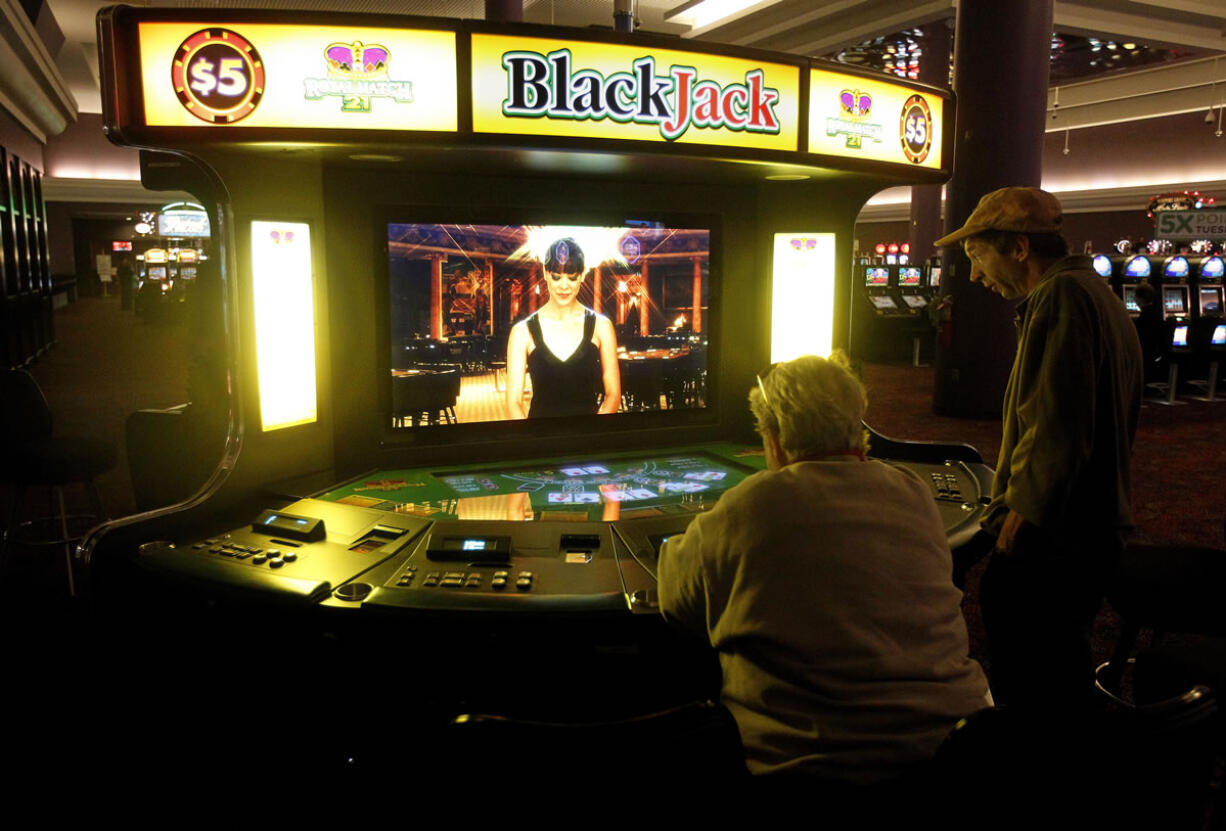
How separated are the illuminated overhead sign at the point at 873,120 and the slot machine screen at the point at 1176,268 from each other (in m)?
8.24

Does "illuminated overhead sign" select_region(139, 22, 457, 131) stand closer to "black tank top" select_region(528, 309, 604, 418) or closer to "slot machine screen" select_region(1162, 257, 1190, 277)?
"black tank top" select_region(528, 309, 604, 418)

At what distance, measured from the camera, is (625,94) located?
2.02 m

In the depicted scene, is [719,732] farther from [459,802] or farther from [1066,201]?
[1066,201]

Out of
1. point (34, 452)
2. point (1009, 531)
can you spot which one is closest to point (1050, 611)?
point (1009, 531)

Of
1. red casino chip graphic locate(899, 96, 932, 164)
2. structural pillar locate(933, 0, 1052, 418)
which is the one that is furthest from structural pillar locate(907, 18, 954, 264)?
red casino chip graphic locate(899, 96, 932, 164)

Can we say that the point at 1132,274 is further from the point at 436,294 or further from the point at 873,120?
the point at 436,294

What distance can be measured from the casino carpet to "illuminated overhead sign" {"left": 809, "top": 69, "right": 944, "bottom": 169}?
1.70m

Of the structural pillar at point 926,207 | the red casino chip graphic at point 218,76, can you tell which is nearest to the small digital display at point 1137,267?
the structural pillar at point 926,207

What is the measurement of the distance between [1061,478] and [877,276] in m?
11.6

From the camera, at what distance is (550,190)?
101 inches

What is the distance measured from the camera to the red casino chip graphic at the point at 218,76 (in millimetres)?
1807

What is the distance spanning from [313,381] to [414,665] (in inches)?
33.9

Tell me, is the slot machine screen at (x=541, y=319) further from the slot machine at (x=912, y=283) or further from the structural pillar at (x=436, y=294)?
the slot machine at (x=912, y=283)

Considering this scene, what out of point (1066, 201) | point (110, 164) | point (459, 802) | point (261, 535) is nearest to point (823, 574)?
point (459, 802)
